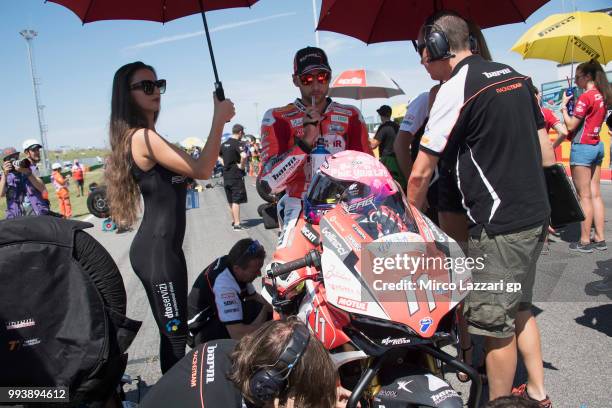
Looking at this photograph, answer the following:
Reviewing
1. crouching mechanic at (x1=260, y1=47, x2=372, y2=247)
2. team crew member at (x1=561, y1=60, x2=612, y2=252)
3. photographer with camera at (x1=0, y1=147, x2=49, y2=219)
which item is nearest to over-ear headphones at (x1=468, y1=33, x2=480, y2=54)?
crouching mechanic at (x1=260, y1=47, x2=372, y2=247)

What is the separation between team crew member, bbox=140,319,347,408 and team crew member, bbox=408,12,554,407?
3.55 feet

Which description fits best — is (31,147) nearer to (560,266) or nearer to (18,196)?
(18,196)

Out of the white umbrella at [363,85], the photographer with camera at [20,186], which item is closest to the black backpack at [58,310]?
the photographer with camera at [20,186]

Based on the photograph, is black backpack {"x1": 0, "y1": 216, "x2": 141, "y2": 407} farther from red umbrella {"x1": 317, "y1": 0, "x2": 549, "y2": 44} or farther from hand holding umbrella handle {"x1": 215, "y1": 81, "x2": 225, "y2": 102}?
red umbrella {"x1": 317, "y1": 0, "x2": 549, "y2": 44}

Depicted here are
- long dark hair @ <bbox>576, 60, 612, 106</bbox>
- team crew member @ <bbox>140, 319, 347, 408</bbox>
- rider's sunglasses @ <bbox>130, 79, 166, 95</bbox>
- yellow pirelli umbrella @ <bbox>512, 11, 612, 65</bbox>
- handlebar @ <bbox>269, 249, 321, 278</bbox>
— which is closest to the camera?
team crew member @ <bbox>140, 319, 347, 408</bbox>

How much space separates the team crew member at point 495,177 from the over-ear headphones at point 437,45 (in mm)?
102

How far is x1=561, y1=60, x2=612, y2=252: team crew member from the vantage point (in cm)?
604

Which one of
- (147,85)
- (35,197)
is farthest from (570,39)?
(35,197)

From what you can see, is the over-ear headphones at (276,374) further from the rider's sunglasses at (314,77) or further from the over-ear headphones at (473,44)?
the rider's sunglasses at (314,77)

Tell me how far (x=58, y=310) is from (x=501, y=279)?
6.86 ft

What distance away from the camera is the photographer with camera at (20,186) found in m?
7.80

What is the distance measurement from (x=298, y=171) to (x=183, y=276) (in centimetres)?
104

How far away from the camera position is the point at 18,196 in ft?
25.9

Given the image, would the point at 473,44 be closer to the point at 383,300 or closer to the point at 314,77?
the point at 314,77
